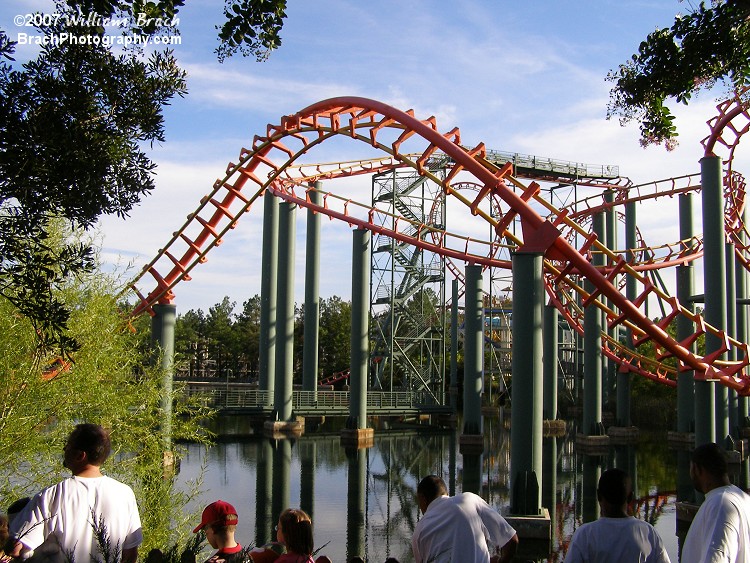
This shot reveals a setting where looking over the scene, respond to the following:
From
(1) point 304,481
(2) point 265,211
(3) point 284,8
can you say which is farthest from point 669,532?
(2) point 265,211

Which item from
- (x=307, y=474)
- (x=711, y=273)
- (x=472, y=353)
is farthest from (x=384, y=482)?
(x=711, y=273)

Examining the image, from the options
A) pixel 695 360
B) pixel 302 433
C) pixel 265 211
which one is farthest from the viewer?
pixel 265 211

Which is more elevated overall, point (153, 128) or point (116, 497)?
point (153, 128)

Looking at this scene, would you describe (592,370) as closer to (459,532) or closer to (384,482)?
(384,482)

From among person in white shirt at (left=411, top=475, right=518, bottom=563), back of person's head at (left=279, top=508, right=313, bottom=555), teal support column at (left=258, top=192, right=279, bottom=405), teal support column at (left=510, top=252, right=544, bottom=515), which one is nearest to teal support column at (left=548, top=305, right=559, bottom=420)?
teal support column at (left=258, top=192, right=279, bottom=405)

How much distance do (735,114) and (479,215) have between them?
6.43 metres

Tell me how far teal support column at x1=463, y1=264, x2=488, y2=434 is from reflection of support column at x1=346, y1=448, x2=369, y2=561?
3.57 m

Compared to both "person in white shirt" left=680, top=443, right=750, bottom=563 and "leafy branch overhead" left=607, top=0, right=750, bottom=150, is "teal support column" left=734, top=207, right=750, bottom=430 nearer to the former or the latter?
"leafy branch overhead" left=607, top=0, right=750, bottom=150

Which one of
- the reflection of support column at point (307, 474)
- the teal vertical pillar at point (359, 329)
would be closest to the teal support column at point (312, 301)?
the teal vertical pillar at point (359, 329)

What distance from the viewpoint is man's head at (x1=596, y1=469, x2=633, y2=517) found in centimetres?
329

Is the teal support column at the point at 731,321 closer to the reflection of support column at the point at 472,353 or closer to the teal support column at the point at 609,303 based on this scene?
the teal support column at the point at 609,303

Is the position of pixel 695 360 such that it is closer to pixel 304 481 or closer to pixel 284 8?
pixel 304 481

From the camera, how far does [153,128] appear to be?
17.1 ft

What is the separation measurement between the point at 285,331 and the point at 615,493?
2299 centimetres
